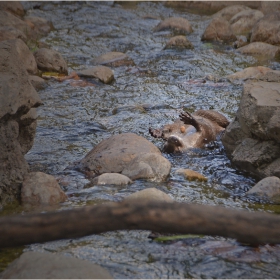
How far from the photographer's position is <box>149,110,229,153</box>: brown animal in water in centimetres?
634

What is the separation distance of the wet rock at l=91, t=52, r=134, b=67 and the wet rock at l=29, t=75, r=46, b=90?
1.76m

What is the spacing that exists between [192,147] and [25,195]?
2510 millimetres

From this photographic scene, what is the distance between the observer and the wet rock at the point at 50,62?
9562mm

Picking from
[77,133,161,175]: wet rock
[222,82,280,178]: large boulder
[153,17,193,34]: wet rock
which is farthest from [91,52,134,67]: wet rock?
[222,82,280,178]: large boulder

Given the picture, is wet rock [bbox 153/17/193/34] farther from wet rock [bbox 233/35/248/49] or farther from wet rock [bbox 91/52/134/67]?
wet rock [bbox 91/52/134/67]

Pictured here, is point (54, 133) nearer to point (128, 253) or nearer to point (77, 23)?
point (128, 253)

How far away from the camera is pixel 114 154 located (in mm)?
5633

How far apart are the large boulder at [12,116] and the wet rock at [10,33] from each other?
4.92 metres

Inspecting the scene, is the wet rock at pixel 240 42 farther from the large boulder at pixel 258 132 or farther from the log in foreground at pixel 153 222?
the log in foreground at pixel 153 222

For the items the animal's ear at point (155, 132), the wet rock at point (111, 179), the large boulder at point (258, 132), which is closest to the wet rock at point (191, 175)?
the large boulder at point (258, 132)

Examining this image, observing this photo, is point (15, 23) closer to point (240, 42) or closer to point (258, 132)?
point (240, 42)

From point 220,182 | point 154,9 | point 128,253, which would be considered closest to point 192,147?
point 220,182

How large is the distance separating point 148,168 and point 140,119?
7.91ft

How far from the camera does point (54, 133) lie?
6.90 m
